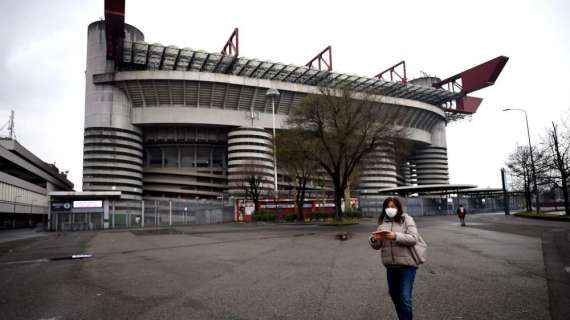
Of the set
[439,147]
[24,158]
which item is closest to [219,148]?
[24,158]

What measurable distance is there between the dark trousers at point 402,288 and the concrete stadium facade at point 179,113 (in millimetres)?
57674

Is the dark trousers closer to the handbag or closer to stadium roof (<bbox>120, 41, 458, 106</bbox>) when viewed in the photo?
the handbag

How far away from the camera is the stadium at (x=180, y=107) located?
6888 centimetres

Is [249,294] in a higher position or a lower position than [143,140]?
lower

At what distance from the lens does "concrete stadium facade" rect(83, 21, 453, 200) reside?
69375 millimetres

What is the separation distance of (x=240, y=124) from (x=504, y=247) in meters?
65.7

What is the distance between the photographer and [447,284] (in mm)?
7418

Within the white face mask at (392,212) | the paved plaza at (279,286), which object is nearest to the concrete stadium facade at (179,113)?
the paved plaza at (279,286)

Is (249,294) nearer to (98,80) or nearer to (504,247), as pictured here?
(504,247)

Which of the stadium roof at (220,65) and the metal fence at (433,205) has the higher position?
the stadium roof at (220,65)

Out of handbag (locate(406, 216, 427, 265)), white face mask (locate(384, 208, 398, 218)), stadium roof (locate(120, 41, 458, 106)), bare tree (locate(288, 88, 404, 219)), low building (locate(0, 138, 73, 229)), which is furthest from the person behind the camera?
stadium roof (locate(120, 41, 458, 106))

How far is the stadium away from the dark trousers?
2209 inches

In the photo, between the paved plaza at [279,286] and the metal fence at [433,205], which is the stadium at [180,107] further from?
the paved plaza at [279,286]

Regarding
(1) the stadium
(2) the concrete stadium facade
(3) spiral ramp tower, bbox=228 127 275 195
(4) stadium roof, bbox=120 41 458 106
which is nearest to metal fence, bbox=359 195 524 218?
(1) the stadium
